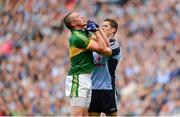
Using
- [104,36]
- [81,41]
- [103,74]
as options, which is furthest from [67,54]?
[81,41]

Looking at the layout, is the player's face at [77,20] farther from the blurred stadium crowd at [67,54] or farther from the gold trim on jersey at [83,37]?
the blurred stadium crowd at [67,54]

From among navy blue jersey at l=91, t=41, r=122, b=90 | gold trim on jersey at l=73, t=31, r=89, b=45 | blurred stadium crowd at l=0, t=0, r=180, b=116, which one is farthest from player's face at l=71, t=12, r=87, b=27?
blurred stadium crowd at l=0, t=0, r=180, b=116

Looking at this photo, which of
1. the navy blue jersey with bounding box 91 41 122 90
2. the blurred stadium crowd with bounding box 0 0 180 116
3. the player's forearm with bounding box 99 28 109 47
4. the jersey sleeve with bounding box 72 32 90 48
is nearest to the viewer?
the jersey sleeve with bounding box 72 32 90 48

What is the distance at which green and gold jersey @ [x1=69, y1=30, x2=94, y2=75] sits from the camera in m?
10.4

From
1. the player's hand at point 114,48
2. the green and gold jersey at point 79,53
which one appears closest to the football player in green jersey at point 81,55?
the green and gold jersey at point 79,53

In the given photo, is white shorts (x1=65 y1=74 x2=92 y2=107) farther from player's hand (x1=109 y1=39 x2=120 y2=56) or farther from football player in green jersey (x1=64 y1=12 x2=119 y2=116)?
player's hand (x1=109 y1=39 x2=120 y2=56)

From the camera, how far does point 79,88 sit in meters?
10.5

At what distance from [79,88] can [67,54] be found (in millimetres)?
7880

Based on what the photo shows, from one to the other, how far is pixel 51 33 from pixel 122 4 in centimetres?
194

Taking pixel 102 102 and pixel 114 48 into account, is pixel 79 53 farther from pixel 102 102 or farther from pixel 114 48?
pixel 102 102

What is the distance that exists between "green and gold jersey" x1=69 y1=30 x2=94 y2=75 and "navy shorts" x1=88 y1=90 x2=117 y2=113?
740 millimetres

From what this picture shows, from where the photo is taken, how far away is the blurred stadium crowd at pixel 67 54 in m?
16.2

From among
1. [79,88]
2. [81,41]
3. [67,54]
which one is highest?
[81,41]

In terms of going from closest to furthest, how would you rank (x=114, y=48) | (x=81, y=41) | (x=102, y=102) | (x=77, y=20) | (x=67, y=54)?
(x=81, y=41)
(x=77, y=20)
(x=114, y=48)
(x=102, y=102)
(x=67, y=54)
